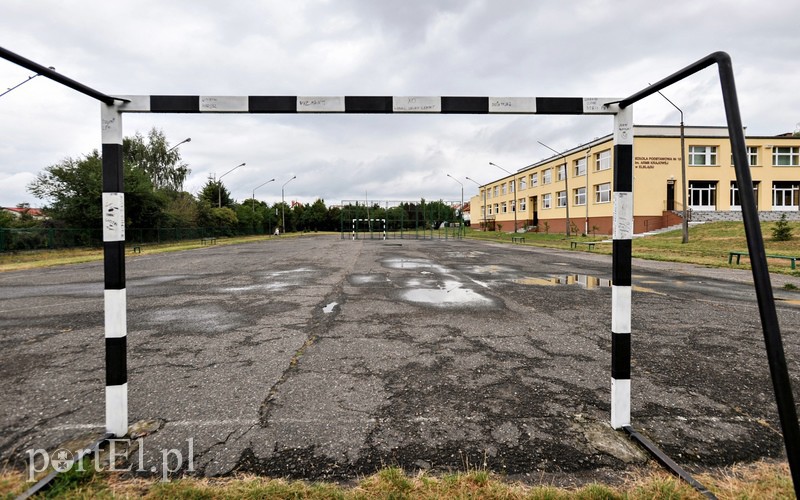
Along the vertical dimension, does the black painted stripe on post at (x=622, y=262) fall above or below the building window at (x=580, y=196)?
below

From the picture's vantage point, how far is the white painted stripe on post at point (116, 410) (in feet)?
8.96

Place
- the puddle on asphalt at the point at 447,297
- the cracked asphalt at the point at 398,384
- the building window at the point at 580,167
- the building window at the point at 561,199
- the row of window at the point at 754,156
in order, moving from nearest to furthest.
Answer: the cracked asphalt at the point at 398,384, the puddle on asphalt at the point at 447,297, the row of window at the point at 754,156, the building window at the point at 580,167, the building window at the point at 561,199

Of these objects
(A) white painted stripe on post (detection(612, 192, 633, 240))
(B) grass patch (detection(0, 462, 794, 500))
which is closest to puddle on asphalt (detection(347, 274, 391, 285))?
(A) white painted stripe on post (detection(612, 192, 633, 240))

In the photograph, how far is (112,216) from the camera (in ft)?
8.95

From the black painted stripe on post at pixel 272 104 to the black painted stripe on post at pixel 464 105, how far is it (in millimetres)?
1145

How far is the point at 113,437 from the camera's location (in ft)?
8.91

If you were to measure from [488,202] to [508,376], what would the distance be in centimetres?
7942

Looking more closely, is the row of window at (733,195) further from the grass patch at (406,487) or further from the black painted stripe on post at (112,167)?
the black painted stripe on post at (112,167)

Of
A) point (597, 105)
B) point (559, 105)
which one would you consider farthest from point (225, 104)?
point (597, 105)

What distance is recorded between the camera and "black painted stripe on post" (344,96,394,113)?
2916 millimetres

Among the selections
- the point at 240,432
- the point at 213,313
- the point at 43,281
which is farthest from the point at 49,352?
the point at 43,281

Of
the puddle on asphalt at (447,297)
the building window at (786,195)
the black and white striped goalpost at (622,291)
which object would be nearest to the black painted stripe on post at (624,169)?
the black and white striped goalpost at (622,291)

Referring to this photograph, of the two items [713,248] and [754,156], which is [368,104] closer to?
[713,248]

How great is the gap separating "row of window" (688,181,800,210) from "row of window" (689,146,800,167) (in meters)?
1.89
